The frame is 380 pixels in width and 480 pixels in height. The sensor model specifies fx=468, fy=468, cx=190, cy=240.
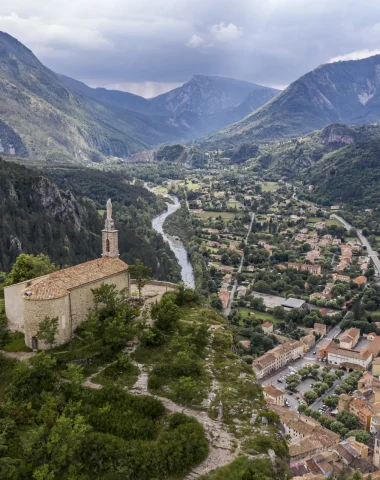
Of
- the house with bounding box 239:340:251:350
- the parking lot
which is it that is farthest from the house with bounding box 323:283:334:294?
the house with bounding box 239:340:251:350

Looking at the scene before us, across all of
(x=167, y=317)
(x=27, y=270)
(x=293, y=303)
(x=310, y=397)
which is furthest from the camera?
(x=293, y=303)

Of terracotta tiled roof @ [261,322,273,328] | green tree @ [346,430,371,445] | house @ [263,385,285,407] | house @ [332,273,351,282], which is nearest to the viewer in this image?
green tree @ [346,430,371,445]

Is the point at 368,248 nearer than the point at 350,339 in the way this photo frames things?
No

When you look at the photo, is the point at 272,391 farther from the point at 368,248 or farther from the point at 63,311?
the point at 368,248

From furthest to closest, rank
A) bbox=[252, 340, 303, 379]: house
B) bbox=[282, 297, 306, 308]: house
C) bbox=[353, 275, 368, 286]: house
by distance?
bbox=[353, 275, 368, 286]: house
bbox=[282, 297, 306, 308]: house
bbox=[252, 340, 303, 379]: house

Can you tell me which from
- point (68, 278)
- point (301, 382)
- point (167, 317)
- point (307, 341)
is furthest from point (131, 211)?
point (68, 278)

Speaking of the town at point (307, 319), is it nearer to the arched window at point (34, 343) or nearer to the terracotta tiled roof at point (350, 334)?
the terracotta tiled roof at point (350, 334)

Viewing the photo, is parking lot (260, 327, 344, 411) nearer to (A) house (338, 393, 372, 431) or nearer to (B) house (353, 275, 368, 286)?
(A) house (338, 393, 372, 431)
